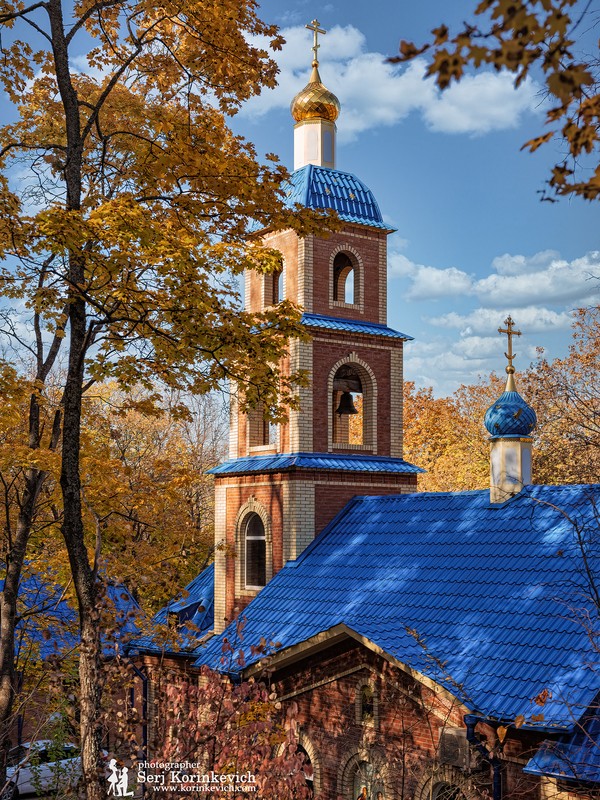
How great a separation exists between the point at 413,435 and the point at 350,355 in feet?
84.7

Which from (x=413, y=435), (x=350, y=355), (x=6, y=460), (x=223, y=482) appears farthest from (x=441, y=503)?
(x=413, y=435)

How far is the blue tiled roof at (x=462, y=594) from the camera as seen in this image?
35.3ft

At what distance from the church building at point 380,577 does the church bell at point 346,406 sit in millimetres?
86

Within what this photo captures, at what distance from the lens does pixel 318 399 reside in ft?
56.5

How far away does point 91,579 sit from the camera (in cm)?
890

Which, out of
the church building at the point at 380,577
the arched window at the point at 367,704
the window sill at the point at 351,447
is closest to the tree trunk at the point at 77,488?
the church building at the point at 380,577

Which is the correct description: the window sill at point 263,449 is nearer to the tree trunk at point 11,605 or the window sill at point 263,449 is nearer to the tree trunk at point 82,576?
the tree trunk at point 11,605

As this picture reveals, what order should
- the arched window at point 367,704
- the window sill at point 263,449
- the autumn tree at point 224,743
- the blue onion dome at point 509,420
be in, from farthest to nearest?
the window sill at point 263,449
the blue onion dome at point 509,420
the arched window at point 367,704
the autumn tree at point 224,743

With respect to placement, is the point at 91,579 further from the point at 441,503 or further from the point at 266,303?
the point at 266,303

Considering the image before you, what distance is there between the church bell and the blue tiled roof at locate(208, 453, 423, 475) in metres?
1.01

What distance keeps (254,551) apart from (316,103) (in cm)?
919

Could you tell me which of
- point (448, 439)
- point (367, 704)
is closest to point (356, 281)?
point (367, 704)

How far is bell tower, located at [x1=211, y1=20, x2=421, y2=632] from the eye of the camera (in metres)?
17.0

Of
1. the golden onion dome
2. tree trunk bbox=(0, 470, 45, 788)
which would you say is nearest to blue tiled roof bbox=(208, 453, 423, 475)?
tree trunk bbox=(0, 470, 45, 788)
